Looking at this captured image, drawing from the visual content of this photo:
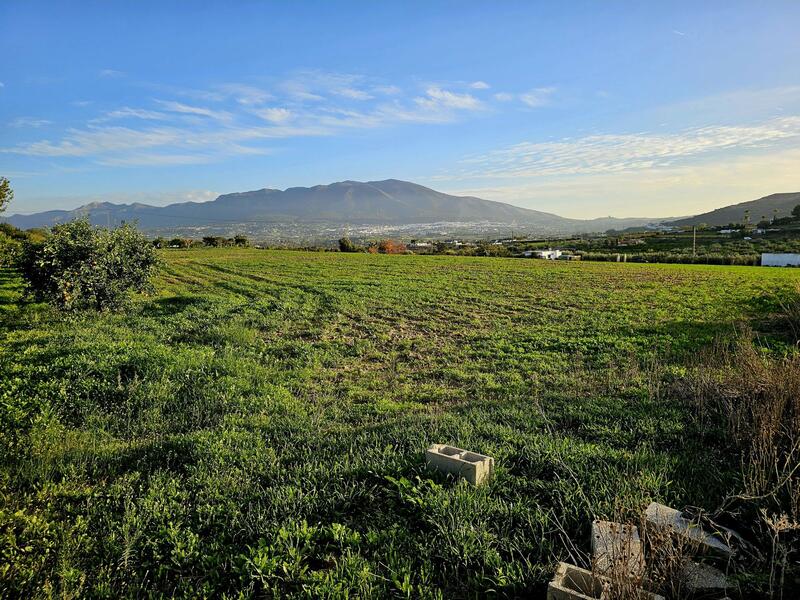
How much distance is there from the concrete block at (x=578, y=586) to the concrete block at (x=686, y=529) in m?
0.75

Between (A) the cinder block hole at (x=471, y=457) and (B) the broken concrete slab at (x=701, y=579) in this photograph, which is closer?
(B) the broken concrete slab at (x=701, y=579)

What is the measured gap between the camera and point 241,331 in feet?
40.7

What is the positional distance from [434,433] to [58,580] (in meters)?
4.09

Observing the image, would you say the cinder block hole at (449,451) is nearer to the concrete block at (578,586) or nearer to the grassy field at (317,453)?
the grassy field at (317,453)

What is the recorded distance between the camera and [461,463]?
15.1 feet

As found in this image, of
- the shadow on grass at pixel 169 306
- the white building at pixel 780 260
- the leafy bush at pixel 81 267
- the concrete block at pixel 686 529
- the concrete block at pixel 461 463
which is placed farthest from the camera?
the white building at pixel 780 260

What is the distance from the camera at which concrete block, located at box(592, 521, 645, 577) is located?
2990 mm

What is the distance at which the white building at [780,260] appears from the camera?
171 ft

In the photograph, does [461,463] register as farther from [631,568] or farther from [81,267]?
[81,267]

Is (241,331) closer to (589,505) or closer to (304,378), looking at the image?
(304,378)

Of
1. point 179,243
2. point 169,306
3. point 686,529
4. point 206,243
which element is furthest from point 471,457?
point 206,243

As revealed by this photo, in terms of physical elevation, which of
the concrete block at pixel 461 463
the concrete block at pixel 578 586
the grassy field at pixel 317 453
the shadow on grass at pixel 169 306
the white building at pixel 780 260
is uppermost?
the white building at pixel 780 260

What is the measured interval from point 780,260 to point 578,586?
67563 millimetres

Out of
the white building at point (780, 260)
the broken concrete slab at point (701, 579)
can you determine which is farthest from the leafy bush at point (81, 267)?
the white building at point (780, 260)
